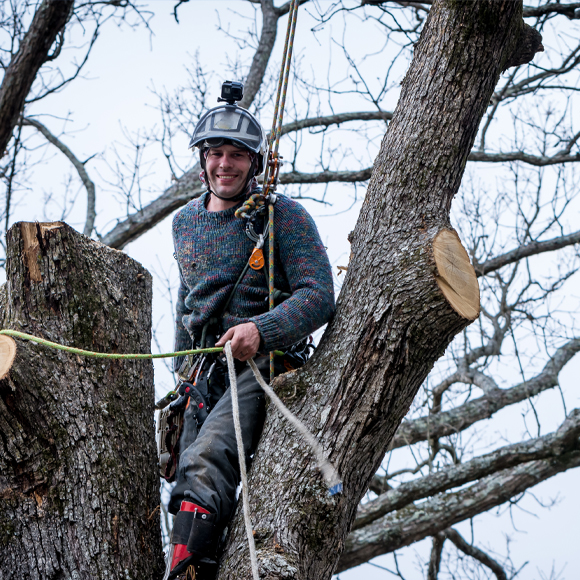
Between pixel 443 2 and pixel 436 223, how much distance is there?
94 centimetres

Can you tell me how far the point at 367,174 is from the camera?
613cm

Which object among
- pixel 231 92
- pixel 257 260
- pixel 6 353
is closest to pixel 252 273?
pixel 257 260

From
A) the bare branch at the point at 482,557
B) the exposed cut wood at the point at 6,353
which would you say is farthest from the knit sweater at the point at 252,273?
the bare branch at the point at 482,557

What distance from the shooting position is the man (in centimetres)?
227

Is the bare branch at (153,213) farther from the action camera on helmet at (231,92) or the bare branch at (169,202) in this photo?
the action camera on helmet at (231,92)

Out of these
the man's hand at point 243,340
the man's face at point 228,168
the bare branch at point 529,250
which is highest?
the bare branch at point 529,250

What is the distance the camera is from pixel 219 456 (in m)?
2.35

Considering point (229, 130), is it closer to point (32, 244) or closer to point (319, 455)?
point (32, 244)

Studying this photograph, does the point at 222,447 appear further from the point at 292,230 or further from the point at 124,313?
the point at 292,230

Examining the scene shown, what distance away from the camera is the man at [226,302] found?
7.45ft

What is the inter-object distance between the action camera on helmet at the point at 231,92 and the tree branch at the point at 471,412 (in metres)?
3.69

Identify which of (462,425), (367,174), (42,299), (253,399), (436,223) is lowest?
(253,399)

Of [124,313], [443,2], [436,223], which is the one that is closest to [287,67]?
[443,2]

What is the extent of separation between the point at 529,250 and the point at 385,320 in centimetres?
449
